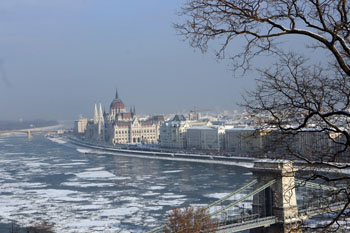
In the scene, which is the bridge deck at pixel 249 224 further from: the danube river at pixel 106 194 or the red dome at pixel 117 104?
the red dome at pixel 117 104

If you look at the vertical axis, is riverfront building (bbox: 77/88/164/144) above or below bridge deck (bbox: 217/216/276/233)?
above

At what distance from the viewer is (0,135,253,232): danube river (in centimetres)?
1442

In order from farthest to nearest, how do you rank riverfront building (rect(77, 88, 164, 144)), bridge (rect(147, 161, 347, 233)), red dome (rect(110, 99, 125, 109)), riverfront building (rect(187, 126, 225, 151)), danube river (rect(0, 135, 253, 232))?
red dome (rect(110, 99, 125, 109)), riverfront building (rect(77, 88, 164, 144)), riverfront building (rect(187, 126, 225, 151)), danube river (rect(0, 135, 253, 232)), bridge (rect(147, 161, 347, 233))

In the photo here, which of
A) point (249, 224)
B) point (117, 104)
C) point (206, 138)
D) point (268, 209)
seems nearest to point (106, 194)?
point (268, 209)

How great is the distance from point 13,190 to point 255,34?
21319 millimetres

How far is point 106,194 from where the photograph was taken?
2048 cm

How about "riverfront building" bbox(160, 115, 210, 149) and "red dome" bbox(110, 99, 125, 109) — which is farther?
"red dome" bbox(110, 99, 125, 109)

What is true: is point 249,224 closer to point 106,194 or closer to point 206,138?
point 106,194

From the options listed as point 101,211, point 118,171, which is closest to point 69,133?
point 118,171

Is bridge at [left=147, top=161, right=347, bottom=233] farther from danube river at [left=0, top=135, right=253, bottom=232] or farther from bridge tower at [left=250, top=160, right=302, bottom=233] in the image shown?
danube river at [left=0, top=135, right=253, bottom=232]

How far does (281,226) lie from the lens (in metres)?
10.8

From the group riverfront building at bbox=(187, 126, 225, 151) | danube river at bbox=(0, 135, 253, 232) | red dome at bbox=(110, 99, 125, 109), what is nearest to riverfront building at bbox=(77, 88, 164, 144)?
red dome at bbox=(110, 99, 125, 109)

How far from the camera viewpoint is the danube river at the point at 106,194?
14.4 m

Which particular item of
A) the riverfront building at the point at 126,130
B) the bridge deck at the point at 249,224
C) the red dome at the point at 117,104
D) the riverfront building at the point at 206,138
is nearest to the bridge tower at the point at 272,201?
the bridge deck at the point at 249,224
